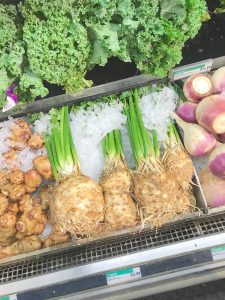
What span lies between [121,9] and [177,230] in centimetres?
144

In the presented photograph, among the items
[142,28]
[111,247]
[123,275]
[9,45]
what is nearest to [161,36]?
[142,28]

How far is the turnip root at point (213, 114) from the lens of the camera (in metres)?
2.57

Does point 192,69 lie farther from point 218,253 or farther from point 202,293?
point 202,293

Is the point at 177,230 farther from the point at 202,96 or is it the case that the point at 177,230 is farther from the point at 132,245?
the point at 202,96

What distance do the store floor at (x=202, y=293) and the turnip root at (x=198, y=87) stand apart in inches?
61.9

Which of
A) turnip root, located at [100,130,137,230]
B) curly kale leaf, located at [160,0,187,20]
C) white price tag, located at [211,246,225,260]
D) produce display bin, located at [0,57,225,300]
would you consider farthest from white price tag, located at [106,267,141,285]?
curly kale leaf, located at [160,0,187,20]

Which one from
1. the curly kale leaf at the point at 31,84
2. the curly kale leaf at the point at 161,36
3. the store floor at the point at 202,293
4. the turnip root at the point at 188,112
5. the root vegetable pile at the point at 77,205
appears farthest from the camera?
the store floor at the point at 202,293

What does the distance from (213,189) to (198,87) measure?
0.69 m

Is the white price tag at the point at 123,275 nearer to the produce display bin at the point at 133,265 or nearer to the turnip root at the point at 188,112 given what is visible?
the produce display bin at the point at 133,265

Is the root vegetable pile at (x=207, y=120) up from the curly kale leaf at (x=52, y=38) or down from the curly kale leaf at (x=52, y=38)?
down

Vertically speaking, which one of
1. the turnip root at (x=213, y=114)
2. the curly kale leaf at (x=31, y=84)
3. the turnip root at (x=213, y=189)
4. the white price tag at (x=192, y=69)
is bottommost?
the turnip root at (x=213, y=189)

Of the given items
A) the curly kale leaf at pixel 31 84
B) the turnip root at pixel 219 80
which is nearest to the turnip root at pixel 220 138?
the turnip root at pixel 219 80

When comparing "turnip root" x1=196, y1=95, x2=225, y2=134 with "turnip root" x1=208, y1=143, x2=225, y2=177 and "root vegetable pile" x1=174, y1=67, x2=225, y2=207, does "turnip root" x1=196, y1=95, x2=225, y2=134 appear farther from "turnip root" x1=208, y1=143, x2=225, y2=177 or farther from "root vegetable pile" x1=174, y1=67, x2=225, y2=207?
"turnip root" x1=208, y1=143, x2=225, y2=177

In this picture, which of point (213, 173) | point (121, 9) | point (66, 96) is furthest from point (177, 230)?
point (121, 9)
